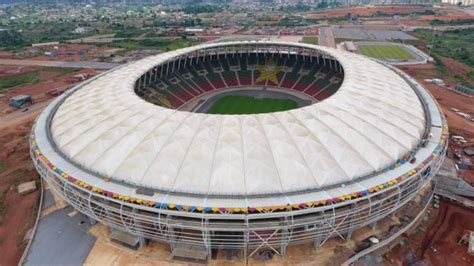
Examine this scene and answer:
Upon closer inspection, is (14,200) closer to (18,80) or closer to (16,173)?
(16,173)

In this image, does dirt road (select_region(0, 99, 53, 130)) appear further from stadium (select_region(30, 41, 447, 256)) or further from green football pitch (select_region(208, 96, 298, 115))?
green football pitch (select_region(208, 96, 298, 115))

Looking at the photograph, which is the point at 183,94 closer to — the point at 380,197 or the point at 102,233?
the point at 102,233

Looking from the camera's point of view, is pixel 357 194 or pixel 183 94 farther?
pixel 183 94

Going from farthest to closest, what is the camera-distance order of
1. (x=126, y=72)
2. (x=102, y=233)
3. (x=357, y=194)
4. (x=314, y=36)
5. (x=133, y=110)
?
(x=314, y=36) → (x=126, y=72) → (x=133, y=110) → (x=102, y=233) → (x=357, y=194)

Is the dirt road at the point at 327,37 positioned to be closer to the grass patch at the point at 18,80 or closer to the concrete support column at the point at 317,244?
the grass patch at the point at 18,80

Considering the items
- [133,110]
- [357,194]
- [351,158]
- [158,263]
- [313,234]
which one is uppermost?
[133,110]

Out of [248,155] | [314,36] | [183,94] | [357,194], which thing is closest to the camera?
[357,194]

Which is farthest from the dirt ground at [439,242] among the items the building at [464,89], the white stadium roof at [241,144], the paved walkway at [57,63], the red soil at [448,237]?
the paved walkway at [57,63]

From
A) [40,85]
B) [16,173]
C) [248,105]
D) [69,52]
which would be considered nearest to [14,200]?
[16,173]

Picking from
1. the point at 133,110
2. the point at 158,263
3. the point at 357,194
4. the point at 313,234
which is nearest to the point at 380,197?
the point at 357,194

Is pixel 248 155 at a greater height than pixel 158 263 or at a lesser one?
greater
